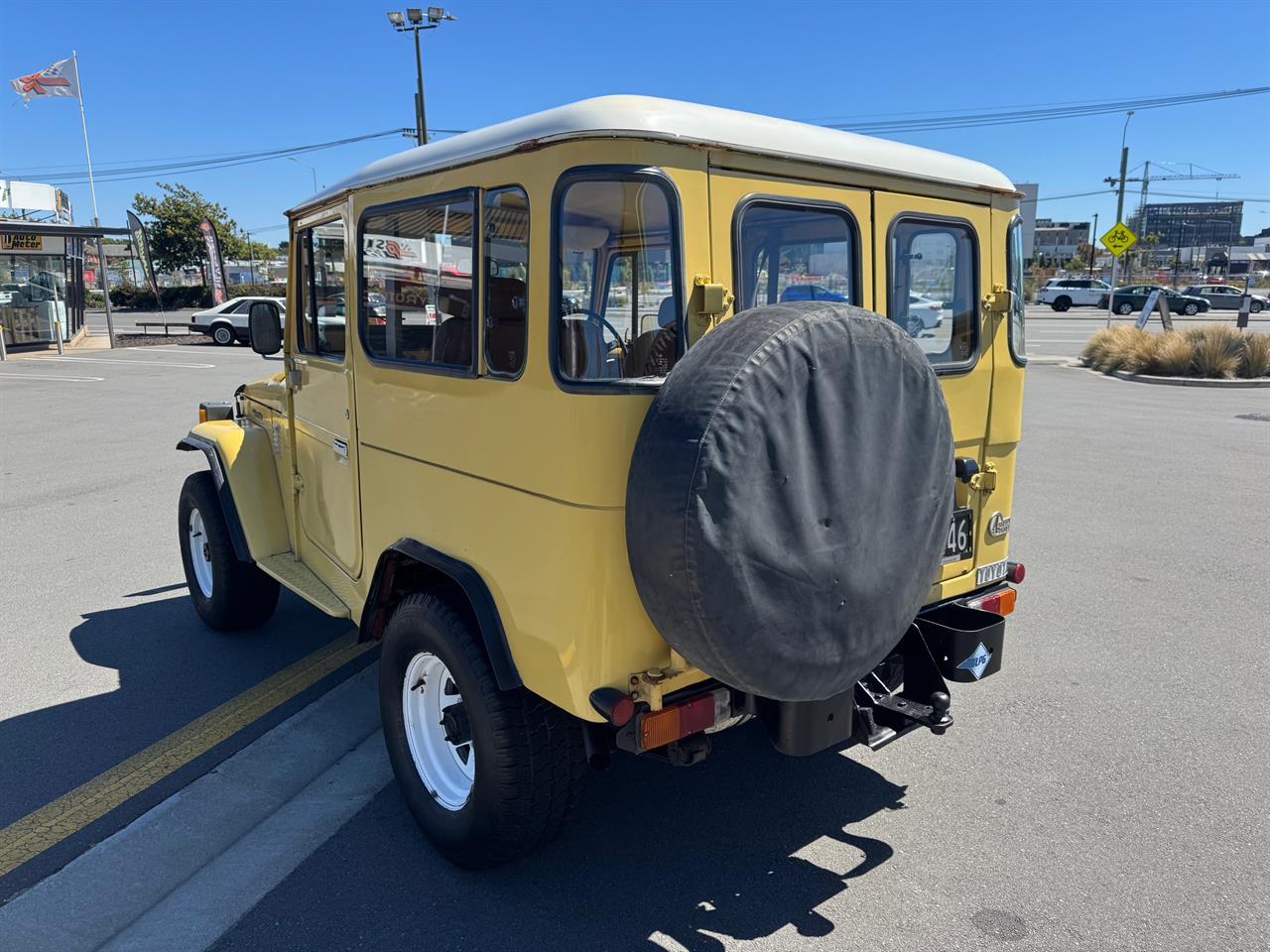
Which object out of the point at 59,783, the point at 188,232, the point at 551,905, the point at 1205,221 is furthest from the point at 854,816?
the point at 1205,221

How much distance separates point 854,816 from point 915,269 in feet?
6.51

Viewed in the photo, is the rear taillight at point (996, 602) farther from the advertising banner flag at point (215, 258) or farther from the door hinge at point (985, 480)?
the advertising banner flag at point (215, 258)

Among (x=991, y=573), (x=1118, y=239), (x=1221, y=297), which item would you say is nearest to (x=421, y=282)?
(x=991, y=573)

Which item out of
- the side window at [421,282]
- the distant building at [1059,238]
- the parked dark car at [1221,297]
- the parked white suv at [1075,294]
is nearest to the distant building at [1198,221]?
the distant building at [1059,238]

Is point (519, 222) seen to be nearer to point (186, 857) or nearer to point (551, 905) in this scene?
point (551, 905)

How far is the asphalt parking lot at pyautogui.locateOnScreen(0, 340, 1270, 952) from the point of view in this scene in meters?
2.72

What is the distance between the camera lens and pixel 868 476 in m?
2.38

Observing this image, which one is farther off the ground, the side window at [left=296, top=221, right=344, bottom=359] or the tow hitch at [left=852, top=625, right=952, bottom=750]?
the side window at [left=296, top=221, right=344, bottom=359]

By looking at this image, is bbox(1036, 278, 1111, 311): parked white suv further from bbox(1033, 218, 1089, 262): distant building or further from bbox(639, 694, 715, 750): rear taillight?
bbox(1033, 218, 1089, 262): distant building

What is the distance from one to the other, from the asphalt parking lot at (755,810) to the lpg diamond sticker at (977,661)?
58 centimetres

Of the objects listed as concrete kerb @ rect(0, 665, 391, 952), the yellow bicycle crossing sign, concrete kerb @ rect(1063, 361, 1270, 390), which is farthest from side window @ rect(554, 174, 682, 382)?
the yellow bicycle crossing sign

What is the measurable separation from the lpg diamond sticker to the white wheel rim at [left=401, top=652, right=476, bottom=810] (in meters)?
1.73

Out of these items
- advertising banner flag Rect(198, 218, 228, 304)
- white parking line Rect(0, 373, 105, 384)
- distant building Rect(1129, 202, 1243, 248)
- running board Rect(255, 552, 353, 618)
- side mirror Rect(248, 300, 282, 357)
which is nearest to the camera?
running board Rect(255, 552, 353, 618)

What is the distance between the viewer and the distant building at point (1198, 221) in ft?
500
